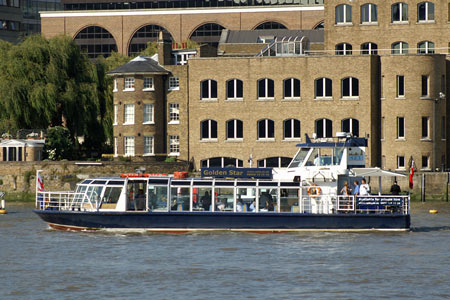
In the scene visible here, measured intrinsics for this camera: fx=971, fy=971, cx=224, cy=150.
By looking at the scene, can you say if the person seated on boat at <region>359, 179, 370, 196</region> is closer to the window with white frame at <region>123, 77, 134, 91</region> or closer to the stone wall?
the stone wall

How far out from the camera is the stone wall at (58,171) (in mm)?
73250

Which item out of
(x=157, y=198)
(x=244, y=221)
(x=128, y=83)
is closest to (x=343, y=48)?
(x=128, y=83)

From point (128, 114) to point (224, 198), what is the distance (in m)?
34.3

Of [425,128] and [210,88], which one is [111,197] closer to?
[210,88]

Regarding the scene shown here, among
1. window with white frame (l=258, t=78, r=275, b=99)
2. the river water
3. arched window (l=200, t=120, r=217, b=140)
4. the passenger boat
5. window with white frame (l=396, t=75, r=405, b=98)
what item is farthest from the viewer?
arched window (l=200, t=120, r=217, b=140)

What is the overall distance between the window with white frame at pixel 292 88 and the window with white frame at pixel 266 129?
2.38m

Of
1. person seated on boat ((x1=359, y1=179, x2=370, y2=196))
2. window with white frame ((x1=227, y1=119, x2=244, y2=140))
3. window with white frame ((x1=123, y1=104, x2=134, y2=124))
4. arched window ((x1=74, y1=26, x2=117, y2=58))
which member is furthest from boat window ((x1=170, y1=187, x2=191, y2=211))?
arched window ((x1=74, y1=26, x2=117, y2=58))

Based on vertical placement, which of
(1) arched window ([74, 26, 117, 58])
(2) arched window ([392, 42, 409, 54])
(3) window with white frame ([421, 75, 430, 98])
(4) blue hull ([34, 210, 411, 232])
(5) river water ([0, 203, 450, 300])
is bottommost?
(5) river water ([0, 203, 450, 300])

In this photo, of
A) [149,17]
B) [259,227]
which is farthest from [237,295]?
[149,17]

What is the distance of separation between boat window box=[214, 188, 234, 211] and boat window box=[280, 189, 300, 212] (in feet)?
7.86

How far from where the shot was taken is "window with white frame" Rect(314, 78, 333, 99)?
247 ft

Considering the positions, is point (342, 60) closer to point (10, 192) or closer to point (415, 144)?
point (415, 144)

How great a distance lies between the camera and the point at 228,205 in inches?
1823

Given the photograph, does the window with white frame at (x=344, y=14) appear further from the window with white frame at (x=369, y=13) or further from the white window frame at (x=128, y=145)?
the white window frame at (x=128, y=145)
